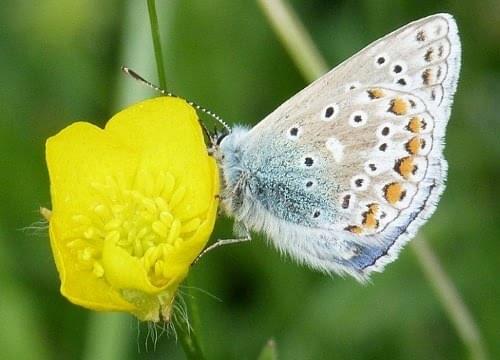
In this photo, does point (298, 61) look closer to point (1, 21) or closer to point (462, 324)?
point (462, 324)

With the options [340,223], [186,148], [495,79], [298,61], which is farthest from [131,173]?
[495,79]

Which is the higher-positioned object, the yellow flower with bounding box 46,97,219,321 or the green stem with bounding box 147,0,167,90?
the green stem with bounding box 147,0,167,90

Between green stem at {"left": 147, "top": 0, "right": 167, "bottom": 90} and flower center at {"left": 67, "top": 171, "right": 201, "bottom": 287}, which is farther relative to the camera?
green stem at {"left": 147, "top": 0, "right": 167, "bottom": 90}

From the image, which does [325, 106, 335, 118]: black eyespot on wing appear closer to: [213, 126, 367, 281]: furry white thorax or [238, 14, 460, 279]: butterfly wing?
[238, 14, 460, 279]: butterfly wing

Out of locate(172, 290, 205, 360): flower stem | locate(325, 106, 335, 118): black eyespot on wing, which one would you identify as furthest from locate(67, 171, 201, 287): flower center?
locate(325, 106, 335, 118): black eyespot on wing

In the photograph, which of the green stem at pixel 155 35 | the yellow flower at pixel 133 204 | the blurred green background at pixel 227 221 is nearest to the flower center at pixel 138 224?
the yellow flower at pixel 133 204

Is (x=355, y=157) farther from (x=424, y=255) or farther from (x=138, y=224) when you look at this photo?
(x=138, y=224)

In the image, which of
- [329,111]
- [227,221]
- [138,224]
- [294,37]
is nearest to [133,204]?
[138,224]
